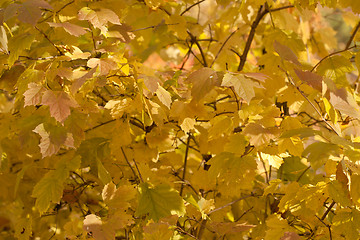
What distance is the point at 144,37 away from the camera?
2123 millimetres

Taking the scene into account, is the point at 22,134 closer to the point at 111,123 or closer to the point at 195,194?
the point at 111,123

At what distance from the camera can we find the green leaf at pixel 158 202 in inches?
47.3

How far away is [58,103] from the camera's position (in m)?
0.98

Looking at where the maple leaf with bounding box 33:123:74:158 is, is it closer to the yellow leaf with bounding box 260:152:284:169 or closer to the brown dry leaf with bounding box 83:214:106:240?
the brown dry leaf with bounding box 83:214:106:240

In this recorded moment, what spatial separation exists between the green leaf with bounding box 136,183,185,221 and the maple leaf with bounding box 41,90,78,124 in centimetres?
37

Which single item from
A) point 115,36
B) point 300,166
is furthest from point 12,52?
point 300,166

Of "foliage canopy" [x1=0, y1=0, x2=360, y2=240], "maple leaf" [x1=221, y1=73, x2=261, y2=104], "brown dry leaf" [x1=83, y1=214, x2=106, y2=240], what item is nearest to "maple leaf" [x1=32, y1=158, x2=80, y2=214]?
"foliage canopy" [x1=0, y1=0, x2=360, y2=240]

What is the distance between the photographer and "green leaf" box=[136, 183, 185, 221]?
1.20 meters

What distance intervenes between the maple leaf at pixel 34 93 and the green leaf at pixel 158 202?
1.36ft

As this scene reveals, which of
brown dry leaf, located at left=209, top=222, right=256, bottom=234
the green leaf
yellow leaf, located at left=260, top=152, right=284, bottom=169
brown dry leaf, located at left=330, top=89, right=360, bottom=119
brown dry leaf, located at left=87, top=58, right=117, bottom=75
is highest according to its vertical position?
brown dry leaf, located at left=330, top=89, right=360, bottom=119

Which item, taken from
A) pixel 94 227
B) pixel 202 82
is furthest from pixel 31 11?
pixel 94 227

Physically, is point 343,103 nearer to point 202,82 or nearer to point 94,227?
point 202,82

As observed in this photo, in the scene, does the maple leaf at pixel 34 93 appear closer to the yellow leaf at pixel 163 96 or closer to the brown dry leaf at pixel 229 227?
the yellow leaf at pixel 163 96

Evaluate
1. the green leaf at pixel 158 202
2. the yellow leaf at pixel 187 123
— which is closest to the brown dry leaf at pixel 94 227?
the green leaf at pixel 158 202
